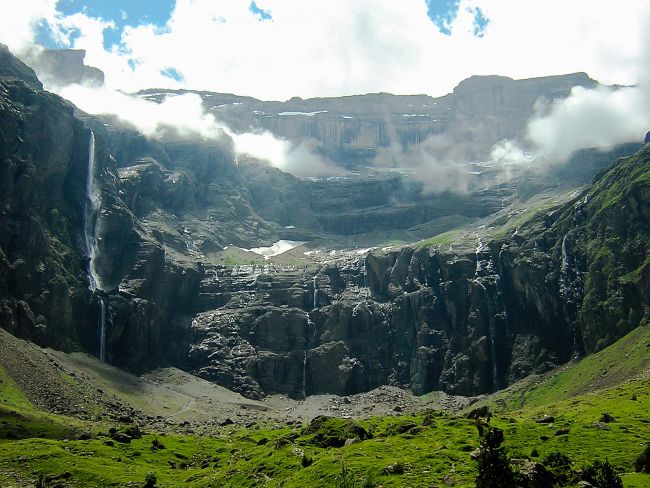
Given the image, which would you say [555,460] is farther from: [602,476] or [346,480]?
[346,480]

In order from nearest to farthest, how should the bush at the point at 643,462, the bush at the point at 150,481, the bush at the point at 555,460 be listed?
the bush at the point at 643,462
the bush at the point at 555,460
the bush at the point at 150,481

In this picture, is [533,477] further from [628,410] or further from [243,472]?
[628,410]

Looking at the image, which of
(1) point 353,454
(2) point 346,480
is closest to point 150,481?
(1) point 353,454

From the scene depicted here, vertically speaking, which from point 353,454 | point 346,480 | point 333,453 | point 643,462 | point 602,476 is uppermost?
point 602,476

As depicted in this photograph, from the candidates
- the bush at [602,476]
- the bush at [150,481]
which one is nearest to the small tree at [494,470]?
the bush at [602,476]

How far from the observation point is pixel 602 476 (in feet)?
236

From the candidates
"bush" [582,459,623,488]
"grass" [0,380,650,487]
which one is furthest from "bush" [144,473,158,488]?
"bush" [582,459,623,488]

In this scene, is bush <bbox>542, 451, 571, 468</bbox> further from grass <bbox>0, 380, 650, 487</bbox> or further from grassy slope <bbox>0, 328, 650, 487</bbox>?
grassy slope <bbox>0, 328, 650, 487</bbox>

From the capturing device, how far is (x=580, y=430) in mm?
108188

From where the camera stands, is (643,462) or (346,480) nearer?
(346,480)

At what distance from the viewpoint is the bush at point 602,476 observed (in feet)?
231

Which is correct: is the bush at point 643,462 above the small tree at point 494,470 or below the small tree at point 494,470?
below

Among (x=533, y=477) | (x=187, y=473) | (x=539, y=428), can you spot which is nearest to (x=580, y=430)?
(x=539, y=428)

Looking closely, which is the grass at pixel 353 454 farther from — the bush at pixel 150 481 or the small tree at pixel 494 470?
the small tree at pixel 494 470
